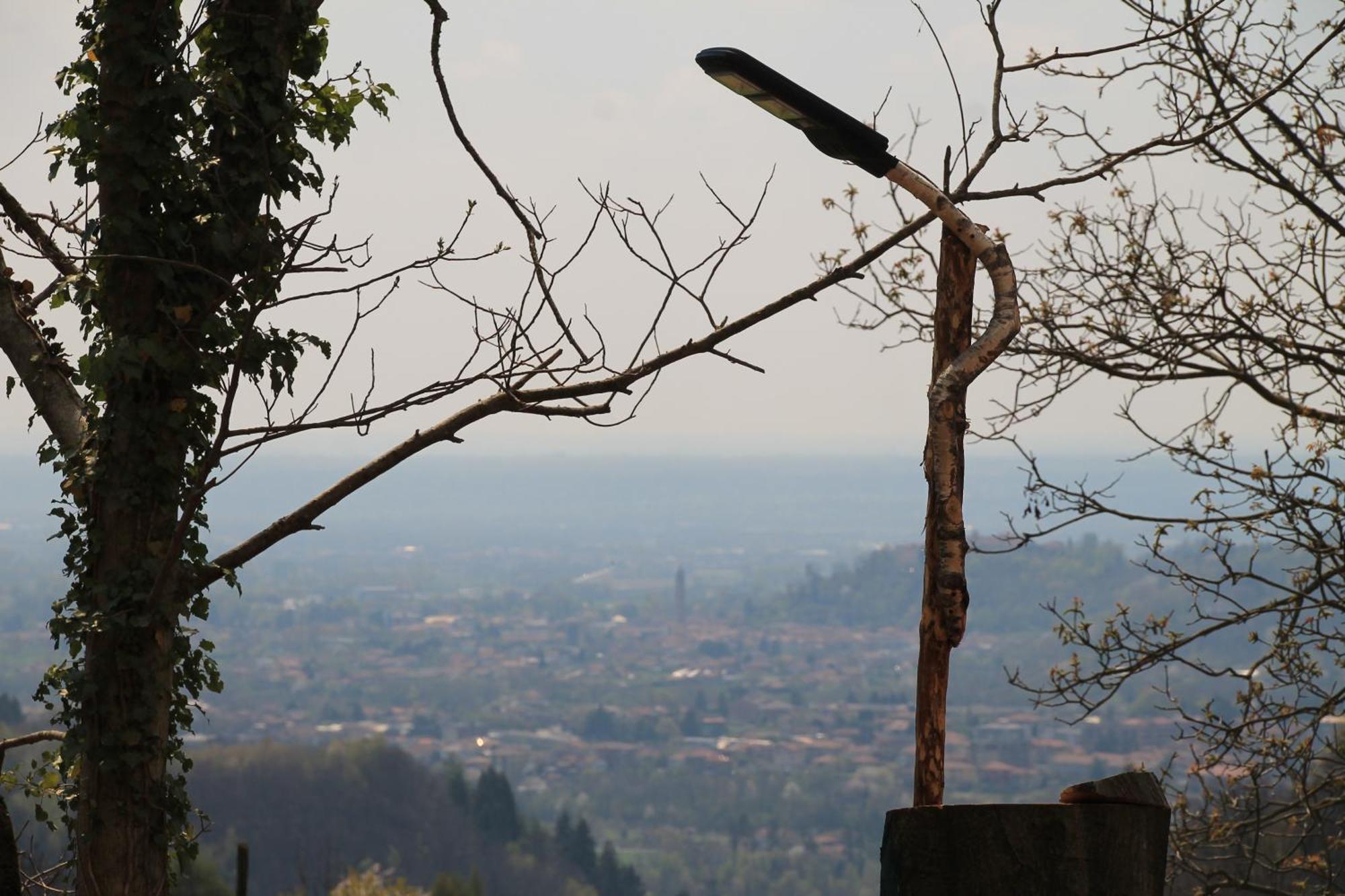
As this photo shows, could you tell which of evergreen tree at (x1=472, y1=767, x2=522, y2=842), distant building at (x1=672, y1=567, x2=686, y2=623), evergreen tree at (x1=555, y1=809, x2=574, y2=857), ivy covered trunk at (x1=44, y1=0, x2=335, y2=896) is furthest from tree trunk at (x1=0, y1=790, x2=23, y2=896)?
distant building at (x1=672, y1=567, x2=686, y2=623)

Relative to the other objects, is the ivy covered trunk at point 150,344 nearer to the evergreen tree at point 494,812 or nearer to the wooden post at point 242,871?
the wooden post at point 242,871

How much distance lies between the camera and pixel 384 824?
4691cm

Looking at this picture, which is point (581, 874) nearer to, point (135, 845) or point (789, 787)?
point (789, 787)

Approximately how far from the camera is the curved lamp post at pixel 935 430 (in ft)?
9.80

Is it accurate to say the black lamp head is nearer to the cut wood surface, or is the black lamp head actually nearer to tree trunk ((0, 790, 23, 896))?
the cut wood surface

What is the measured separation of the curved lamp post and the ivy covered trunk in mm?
1753

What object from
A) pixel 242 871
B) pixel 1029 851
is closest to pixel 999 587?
pixel 242 871

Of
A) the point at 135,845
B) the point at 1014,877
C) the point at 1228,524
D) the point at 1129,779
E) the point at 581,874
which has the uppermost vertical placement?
the point at 1228,524

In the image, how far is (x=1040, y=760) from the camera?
65.7 m

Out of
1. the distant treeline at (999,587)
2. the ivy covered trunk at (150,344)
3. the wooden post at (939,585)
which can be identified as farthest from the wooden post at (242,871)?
the distant treeline at (999,587)

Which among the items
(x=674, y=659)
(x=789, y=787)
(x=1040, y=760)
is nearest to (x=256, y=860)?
(x=789, y=787)

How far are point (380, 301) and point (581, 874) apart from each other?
43.4 metres

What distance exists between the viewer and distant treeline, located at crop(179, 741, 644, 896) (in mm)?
43500

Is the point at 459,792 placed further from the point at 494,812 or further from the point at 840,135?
the point at 840,135
